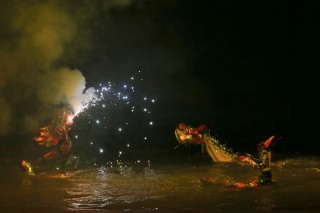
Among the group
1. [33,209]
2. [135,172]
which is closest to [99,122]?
[135,172]

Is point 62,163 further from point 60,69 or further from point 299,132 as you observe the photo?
point 299,132

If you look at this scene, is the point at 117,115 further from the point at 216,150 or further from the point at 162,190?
the point at 162,190

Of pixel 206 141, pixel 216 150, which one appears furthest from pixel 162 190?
pixel 216 150

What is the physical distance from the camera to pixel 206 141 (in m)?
13.4

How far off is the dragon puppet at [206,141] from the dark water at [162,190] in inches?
14.0

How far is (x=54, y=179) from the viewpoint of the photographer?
11.6 meters

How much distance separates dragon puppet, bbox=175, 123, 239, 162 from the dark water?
357mm

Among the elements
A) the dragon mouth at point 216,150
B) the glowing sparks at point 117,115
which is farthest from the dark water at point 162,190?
the glowing sparks at point 117,115

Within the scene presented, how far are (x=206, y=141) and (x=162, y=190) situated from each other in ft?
13.1

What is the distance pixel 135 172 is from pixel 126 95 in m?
8.67

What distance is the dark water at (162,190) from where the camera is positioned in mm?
8219

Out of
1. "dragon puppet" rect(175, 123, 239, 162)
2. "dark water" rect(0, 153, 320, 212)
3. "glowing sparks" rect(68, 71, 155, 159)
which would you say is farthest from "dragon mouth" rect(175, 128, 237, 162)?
"glowing sparks" rect(68, 71, 155, 159)

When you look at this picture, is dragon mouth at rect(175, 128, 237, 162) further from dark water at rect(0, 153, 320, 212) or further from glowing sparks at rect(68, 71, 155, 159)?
glowing sparks at rect(68, 71, 155, 159)

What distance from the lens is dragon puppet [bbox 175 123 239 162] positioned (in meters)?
12.5
